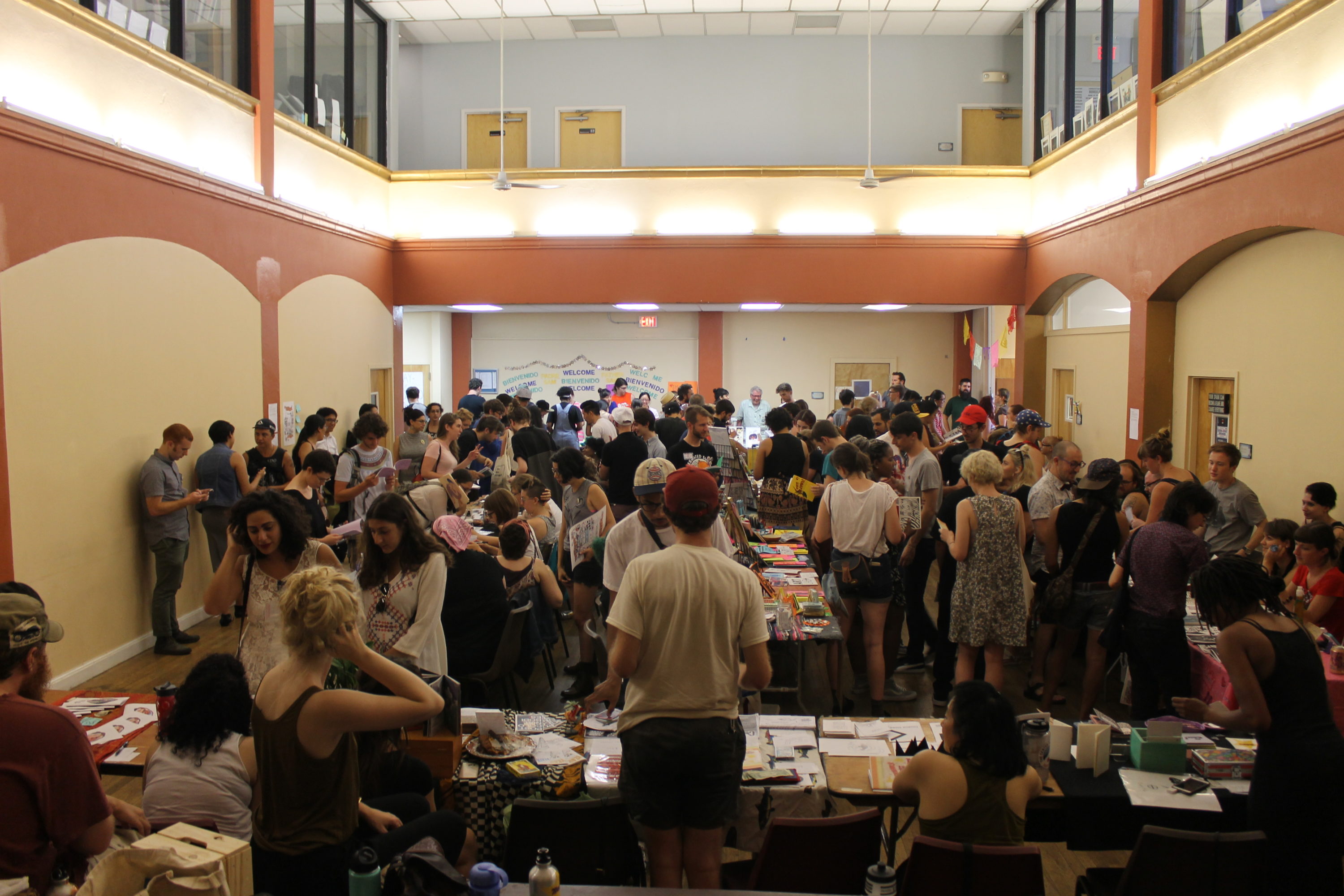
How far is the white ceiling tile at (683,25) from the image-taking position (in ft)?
41.2

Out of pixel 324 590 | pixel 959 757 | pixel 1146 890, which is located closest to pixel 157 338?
pixel 324 590

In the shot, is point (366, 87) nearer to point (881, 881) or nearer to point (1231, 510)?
point (1231, 510)

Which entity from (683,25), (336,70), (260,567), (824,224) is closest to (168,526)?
(260,567)

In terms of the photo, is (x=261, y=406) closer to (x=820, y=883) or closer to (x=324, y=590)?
(x=324, y=590)

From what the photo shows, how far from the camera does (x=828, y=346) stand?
14859mm

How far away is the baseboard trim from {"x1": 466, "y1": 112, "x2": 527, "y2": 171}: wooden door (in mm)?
8132

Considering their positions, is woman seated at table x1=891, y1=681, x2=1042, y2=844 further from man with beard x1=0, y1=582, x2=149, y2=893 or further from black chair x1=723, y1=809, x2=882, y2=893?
man with beard x1=0, y1=582, x2=149, y2=893

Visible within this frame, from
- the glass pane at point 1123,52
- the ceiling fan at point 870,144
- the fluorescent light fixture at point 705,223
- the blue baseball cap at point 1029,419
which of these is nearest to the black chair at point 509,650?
the blue baseball cap at point 1029,419

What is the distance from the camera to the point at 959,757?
275cm

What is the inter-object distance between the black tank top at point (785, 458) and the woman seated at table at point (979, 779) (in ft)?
14.7

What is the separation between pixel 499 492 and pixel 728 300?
654 cm

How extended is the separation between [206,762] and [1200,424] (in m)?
7.92

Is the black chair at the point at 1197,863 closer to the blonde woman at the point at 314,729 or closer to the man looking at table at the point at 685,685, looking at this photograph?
the man looking at table at the point at 685,685

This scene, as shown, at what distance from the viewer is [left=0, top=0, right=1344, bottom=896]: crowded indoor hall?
8.96 ft
